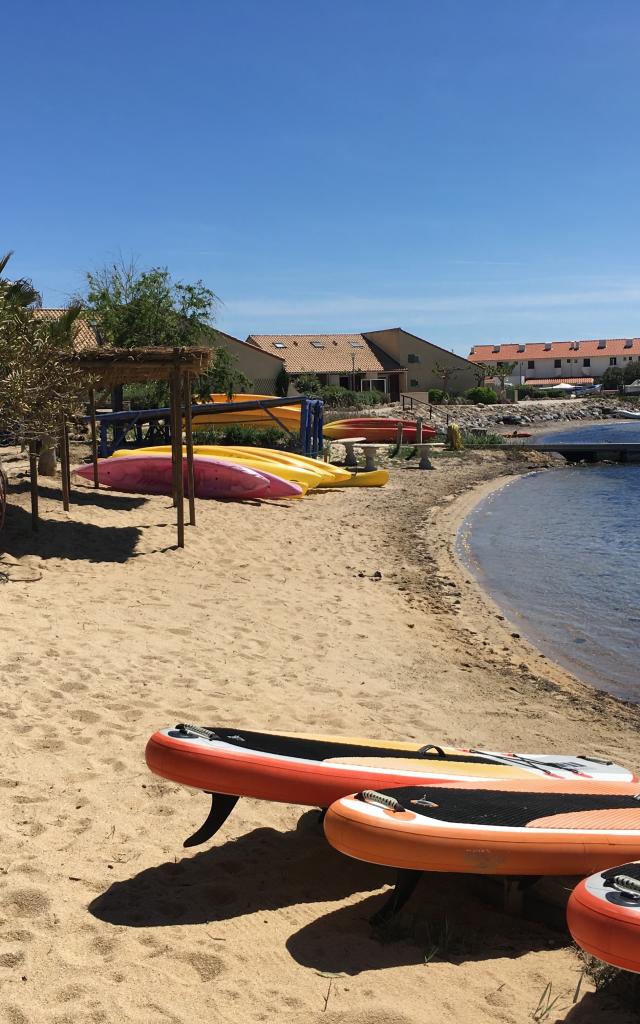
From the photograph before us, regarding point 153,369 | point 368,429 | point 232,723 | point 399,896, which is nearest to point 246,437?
point 368,429

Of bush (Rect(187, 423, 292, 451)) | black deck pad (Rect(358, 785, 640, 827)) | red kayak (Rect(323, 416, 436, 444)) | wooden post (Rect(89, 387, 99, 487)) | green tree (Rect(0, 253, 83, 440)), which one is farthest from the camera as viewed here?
red kayak (Rect(323, 416, 436, 444))

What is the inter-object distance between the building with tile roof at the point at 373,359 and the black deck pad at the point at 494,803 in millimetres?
52781

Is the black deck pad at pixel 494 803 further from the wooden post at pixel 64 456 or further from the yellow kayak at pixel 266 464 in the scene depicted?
the yellow kayak at pixel 266 464

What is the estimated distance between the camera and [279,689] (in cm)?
701

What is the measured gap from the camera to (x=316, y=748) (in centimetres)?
461

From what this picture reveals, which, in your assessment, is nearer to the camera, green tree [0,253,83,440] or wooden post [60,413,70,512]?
green tree [0,253,83,440]

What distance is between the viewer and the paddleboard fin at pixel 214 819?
408 centimetres

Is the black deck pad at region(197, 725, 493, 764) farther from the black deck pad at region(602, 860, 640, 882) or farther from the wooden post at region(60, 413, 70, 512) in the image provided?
the wooden post at region(60, 413, 70, 512)

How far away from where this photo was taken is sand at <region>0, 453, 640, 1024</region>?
323 centimetres

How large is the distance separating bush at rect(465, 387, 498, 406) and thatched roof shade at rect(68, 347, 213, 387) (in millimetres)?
51699

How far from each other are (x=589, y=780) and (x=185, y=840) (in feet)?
7.12

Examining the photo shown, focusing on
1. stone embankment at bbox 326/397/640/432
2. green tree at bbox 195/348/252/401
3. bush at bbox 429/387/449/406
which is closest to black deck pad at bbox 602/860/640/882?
green tree at bbox 195/348/252/401

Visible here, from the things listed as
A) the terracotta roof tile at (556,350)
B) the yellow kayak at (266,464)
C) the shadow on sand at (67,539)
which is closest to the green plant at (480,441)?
the yellow kayak at (266,464)

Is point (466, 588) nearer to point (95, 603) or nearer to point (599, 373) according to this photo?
point (95, 603)
